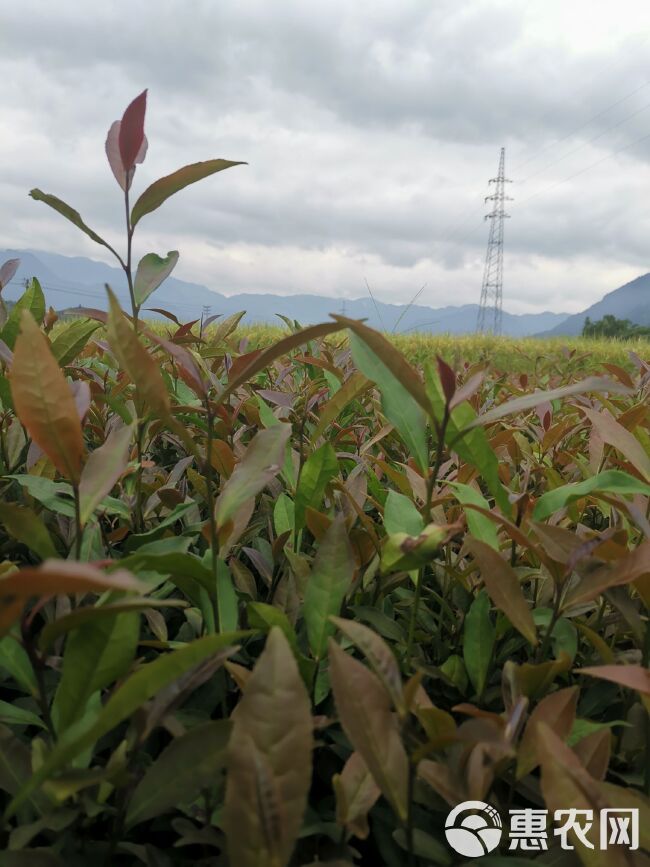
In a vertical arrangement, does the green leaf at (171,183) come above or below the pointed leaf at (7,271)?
above

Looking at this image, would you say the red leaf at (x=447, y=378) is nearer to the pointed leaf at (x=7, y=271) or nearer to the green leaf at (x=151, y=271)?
the green leaf at (x=151, y=271)

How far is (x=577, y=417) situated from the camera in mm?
1546

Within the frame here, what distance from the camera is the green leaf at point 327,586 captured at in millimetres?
652

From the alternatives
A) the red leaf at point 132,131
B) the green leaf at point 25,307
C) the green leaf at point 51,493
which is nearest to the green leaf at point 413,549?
the green leaf at point 51,493

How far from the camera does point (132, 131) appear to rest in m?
0.81

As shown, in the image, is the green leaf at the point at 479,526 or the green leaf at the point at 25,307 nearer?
the green leaf at the point at 479,526

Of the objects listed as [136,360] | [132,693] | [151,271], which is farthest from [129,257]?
[132,693]

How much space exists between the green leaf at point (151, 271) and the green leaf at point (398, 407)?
16.8 inches

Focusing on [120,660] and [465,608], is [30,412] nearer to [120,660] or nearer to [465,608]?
[120,660]

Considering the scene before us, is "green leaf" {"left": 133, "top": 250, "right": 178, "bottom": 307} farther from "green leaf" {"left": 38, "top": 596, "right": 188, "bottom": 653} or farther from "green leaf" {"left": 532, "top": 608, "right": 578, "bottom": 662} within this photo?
"green leaf" {"left": 532, "top": 608, "right": 578, "bottom": 662}

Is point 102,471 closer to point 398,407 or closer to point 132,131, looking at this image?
point 398,407

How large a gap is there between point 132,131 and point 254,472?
1.61 feet

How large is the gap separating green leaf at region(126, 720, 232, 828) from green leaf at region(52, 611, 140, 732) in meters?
0.08

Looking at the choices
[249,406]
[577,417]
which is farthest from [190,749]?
[577,417]
